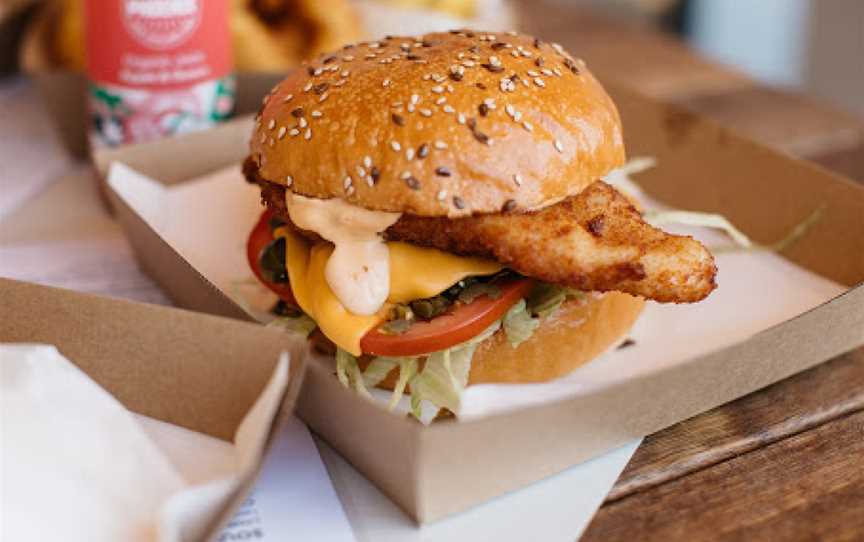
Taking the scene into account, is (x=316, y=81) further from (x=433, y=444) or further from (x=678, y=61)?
(x=678, y=61)

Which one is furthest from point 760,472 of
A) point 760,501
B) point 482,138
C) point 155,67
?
point 155,67

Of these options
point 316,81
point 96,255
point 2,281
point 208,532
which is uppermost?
point 316,81

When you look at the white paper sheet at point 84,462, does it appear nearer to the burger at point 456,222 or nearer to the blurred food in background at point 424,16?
the burger at point 456,222

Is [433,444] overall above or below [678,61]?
above

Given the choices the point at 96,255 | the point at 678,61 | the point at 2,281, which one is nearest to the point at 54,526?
the point at 2,281

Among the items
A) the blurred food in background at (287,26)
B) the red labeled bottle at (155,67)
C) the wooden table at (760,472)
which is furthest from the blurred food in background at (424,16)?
the wooden table at (760,472)

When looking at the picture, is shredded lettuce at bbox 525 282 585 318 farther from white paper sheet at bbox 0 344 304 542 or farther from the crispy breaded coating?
white paper sheet at bbox 0 344 304 542

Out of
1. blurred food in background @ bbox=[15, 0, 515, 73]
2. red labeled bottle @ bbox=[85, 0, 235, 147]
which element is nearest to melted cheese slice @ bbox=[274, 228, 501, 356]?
red labeled bottle @ bbox=[85, 0, 235, 147]
